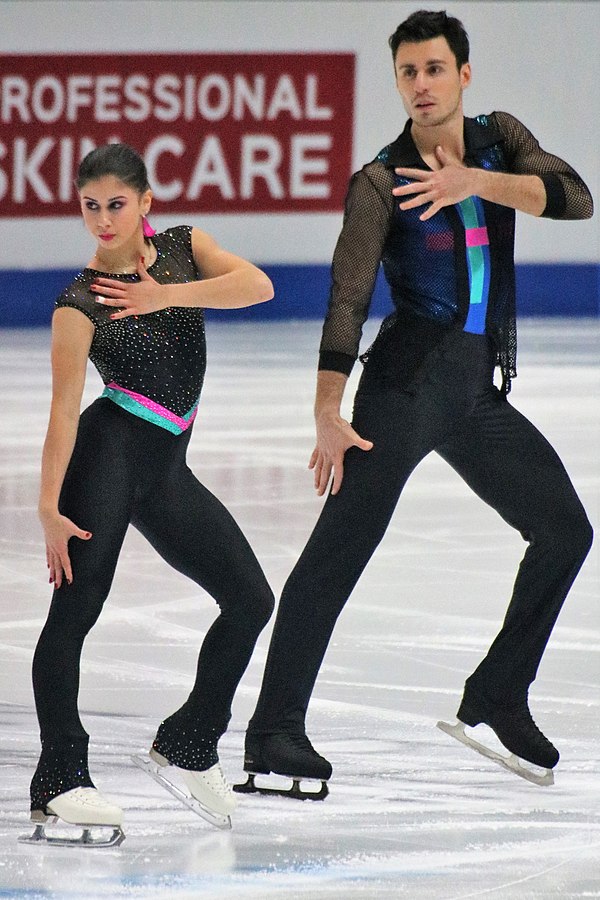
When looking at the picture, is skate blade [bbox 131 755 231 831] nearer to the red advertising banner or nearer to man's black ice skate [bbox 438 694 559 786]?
man's black ice skate [bbox 438 694 559 786]

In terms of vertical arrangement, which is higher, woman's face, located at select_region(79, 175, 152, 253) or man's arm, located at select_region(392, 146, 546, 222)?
man's arm, located at select_region(392, 146, 546, 222)

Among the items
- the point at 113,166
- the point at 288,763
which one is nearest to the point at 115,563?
the point at 288,763

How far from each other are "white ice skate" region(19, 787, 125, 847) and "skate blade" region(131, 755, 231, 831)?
173 millimetres

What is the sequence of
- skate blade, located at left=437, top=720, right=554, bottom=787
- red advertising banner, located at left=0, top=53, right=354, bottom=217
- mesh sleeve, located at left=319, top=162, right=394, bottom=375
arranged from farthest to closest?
red advertising banner, located at left=0, top=53, right=354, bottom=217 → skate blade, located at left=437, top=720, right=554, bottom=787 → mesh sleeve, located at left=319, top=162, right=394, bottom=375

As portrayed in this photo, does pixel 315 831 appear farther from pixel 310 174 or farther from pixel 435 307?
pixel 310 174

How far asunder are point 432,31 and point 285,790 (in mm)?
1352

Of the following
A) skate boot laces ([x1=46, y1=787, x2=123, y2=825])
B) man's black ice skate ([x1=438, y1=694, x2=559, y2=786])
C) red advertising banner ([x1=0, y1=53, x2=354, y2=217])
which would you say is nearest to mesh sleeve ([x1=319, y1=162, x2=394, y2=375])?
man's black ice skate ([x1=438, y1=694, x2=559, y2=786])

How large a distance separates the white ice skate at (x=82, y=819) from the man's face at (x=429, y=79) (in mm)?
1284

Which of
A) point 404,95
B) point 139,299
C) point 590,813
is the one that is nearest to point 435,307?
point 404,95

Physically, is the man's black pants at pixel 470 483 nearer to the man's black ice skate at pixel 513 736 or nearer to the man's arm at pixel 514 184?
the man's black ice skate at pixel 513 736

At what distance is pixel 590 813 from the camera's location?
279 centimetres

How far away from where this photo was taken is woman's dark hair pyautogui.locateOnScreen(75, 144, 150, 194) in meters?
2.61

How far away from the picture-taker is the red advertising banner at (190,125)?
34.8 feet

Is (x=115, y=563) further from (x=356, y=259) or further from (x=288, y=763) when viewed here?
(x=356, y=259)
